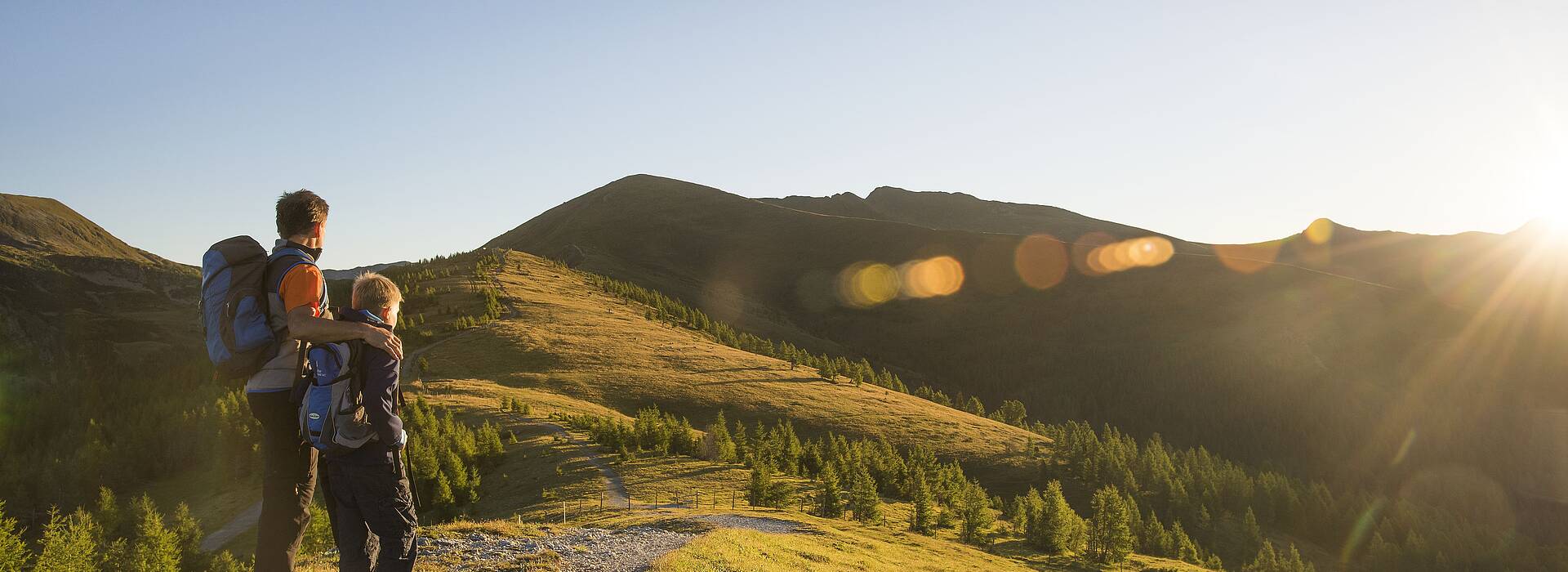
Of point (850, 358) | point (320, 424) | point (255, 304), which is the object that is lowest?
point (850, 358)

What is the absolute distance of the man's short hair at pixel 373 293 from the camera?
24.3ft

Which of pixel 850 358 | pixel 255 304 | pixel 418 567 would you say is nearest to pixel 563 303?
pixel 418 567

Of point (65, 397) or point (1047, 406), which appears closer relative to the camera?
point (65, 397)

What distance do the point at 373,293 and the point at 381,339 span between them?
2.26ft

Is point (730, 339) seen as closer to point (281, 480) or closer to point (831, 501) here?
point (831, 501)

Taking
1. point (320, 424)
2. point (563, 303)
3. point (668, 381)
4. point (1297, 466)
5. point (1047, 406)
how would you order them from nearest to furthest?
point (320, 424), point (668, 381), point (563, 303), point (1297, 466), point (1047, 406)

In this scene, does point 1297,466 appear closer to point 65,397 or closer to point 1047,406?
point 1047,406

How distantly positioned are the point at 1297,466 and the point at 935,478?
142 m

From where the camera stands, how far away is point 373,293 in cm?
747

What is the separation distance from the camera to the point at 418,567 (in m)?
13.7

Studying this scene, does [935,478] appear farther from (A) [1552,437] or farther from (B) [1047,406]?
(A) [1552,437]

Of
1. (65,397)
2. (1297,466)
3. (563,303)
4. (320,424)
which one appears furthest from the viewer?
(1297,466)

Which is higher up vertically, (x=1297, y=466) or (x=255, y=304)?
(x=255, y=304)

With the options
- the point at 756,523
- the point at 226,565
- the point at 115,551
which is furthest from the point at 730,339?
the point at 226,565
